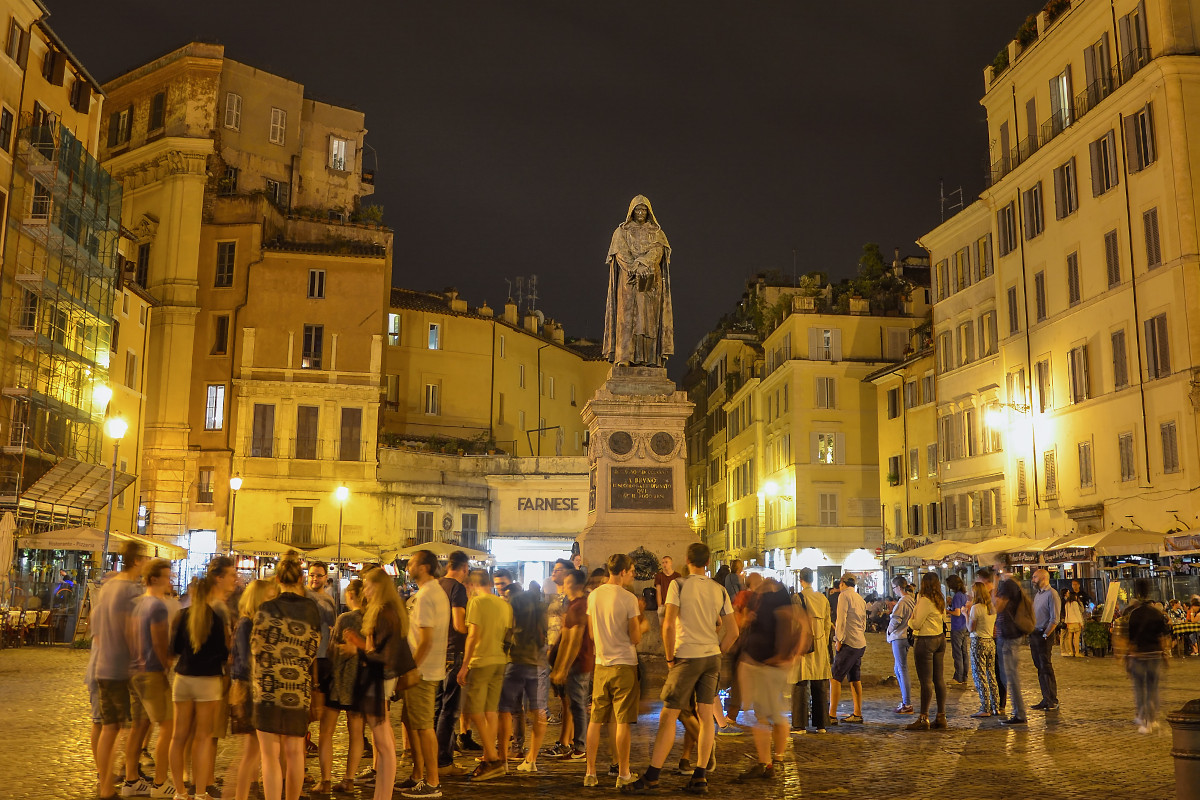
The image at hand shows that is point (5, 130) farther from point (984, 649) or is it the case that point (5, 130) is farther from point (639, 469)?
point (984, 649)

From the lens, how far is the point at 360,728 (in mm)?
8781

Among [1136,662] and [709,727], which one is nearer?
[709,727]

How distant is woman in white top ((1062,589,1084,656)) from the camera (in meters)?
26.0

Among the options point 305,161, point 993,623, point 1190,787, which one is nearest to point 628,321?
point 993,623

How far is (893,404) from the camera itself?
1975 inches

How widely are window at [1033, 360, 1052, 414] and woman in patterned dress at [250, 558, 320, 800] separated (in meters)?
32.3

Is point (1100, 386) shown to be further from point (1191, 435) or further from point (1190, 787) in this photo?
point (1190, 787)

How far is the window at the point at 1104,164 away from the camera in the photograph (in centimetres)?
3194

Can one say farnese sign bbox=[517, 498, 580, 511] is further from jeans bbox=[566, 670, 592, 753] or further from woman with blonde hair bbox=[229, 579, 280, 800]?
woman with blonde hair bbox=[229, 579, 280, 800]

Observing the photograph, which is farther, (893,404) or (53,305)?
(893,404)

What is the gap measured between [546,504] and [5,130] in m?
25.2

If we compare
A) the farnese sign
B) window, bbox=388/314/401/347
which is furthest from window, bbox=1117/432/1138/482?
window, bbox=388/314/401/347

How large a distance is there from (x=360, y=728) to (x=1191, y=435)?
2555 cm

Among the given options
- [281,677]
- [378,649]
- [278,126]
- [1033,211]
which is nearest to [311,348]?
[278,126]
